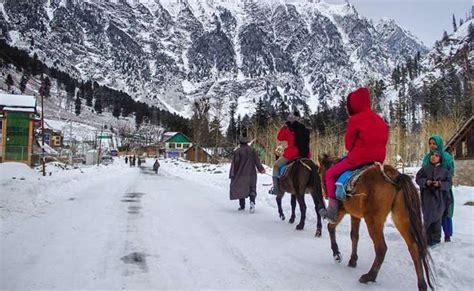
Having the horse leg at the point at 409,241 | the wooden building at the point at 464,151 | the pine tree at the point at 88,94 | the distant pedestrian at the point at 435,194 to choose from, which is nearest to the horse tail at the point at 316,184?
the distant pedestrian at the point at 435,194

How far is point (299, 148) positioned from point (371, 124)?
3709 mm

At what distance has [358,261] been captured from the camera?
589 centimetres

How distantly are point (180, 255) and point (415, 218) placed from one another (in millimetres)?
3088

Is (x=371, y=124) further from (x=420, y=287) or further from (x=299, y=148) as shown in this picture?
(x=299, y=148)

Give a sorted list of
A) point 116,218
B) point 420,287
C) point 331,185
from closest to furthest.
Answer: point 420,287 < point 331,185 < point 116,218

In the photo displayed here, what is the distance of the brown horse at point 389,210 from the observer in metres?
4.56

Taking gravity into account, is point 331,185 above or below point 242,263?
above

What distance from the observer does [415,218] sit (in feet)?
15.2

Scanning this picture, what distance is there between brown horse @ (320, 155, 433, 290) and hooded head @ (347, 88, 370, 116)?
0.80 meters

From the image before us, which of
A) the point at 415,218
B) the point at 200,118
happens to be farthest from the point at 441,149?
the point at 200,118

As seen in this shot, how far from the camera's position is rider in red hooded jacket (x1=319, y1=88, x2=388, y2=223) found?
5.29m

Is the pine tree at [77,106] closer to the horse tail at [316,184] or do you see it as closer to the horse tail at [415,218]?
the horse tail at [316,184]

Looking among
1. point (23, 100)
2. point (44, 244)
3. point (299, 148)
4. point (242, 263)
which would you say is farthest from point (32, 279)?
point (23, 100)

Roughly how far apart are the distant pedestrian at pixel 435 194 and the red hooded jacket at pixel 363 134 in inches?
58.6
